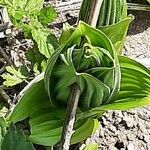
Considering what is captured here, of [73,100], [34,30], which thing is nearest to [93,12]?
[73,100]

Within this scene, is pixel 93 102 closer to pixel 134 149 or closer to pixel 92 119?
pixel 92 119

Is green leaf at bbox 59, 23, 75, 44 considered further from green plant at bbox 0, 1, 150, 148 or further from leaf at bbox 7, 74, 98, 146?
leaf at bbox 7, 74, 98, 146

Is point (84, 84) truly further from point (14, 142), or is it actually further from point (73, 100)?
point (14, 142)

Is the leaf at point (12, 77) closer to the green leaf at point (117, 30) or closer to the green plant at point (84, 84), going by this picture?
the green plant at point (84, 84)

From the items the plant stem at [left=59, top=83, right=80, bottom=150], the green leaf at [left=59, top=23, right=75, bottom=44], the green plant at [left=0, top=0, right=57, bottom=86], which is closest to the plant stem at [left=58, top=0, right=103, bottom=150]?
the plant stem at [left=59, top=83, right=80, bottom=150]

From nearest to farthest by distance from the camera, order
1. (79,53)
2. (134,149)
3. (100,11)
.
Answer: (79,53), (100,11), (134,149)

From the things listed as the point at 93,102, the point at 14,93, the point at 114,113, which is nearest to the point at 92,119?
the point at 93,102
